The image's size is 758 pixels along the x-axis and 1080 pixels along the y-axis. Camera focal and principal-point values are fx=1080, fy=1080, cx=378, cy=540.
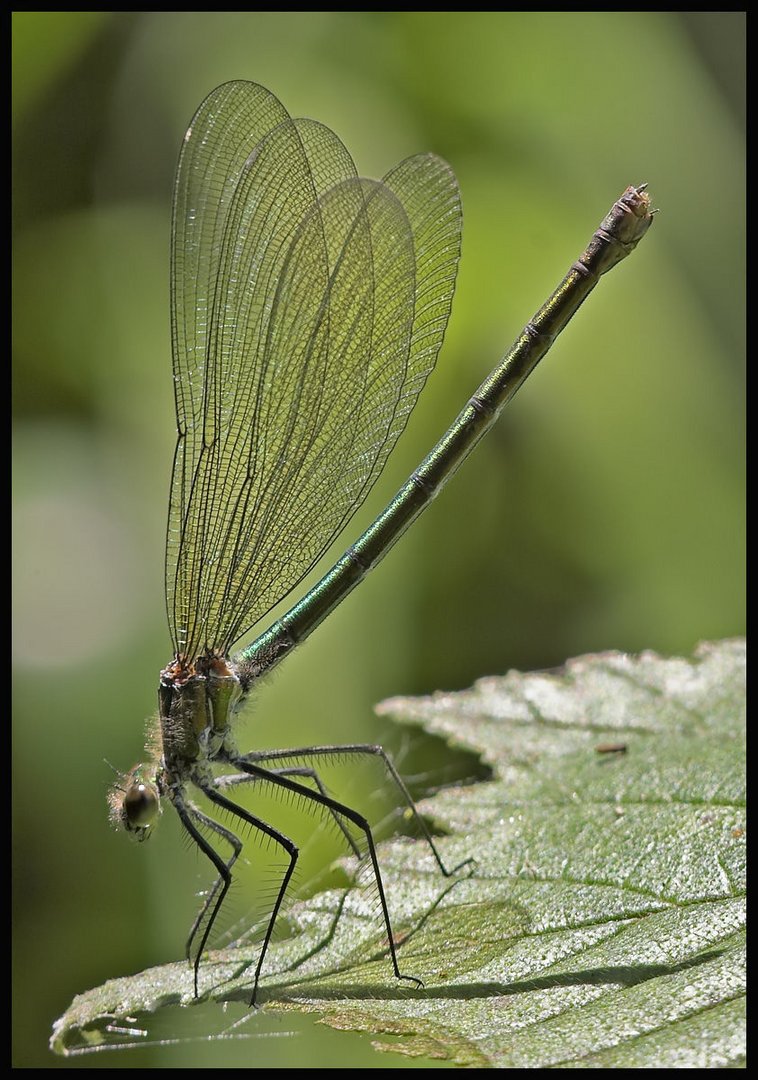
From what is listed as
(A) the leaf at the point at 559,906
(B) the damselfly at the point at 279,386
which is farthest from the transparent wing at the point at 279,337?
(A) the leaf at the point at 559,906

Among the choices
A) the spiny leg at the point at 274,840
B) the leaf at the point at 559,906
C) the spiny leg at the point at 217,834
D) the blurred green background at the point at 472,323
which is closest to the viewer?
the leaf at the point at 559,906

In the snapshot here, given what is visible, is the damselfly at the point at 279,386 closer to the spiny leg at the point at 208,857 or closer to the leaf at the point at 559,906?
the spiny leg at the point at 208,857

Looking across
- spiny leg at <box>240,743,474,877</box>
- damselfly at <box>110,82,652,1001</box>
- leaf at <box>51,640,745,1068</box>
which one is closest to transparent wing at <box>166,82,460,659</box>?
damselfly at <box>110,82,652,1001</box>

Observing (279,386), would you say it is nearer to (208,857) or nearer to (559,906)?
(208,857)

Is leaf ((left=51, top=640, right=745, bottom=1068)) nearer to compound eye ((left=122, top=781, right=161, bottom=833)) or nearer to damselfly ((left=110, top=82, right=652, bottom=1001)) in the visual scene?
damselfly ((left=110, top=82, right=652, bottom=1001))

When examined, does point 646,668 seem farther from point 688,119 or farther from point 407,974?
point 688,119

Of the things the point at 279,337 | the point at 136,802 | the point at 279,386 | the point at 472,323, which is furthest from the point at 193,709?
the point at 472,323
